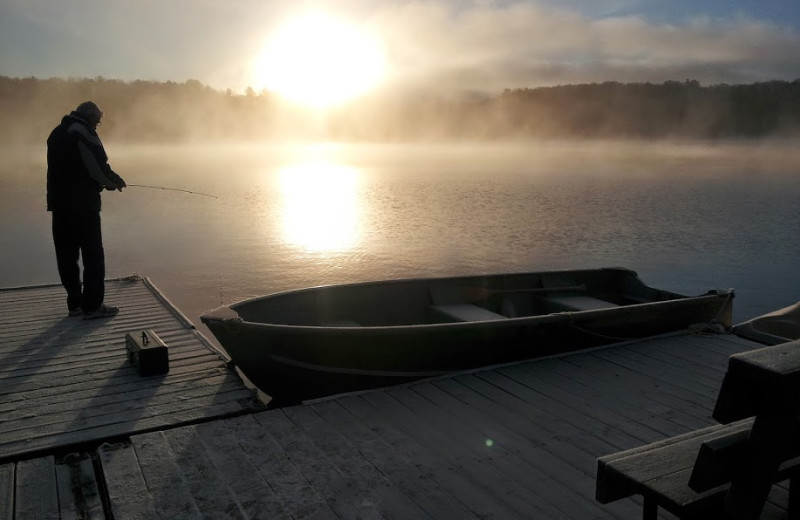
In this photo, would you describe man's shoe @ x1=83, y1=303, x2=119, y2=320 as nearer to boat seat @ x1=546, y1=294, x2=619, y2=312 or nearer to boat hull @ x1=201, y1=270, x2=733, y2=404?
boat hull @ x1=201, y1=270, x2=733, y2=404

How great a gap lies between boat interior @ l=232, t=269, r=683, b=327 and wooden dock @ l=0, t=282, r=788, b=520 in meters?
1.11

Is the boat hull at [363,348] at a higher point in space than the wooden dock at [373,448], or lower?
higher

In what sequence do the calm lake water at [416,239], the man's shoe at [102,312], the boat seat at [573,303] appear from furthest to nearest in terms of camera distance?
1. the calm lake water at [416,239]
2. the boat seat at [573,303]
3. the man's shoe at [102,312]

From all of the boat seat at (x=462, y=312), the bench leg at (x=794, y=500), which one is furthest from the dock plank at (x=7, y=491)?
the boat seat at (x=462, y=312)

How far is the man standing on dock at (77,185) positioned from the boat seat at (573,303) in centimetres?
546

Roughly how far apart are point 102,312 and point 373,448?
479cm

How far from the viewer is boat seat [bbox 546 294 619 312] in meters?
7.67

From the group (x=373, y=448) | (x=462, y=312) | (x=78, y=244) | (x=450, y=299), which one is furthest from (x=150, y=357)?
(x=450, y=299)

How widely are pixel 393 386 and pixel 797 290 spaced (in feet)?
42.4

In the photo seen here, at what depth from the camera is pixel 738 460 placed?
7.88ft

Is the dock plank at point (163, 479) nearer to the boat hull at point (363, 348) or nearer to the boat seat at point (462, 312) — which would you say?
the boat hull at point (363, 348)

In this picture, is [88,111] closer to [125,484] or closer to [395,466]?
[125,484]

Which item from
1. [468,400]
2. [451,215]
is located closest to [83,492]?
[468,400]

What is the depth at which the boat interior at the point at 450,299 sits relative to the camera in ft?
21.6
